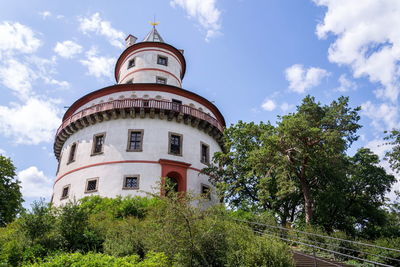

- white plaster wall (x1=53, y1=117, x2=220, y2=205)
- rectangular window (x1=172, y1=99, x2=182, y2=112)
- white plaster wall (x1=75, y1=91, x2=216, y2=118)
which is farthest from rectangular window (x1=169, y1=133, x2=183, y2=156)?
white plaster wall (x1=75, y1=91, x2=216, y2=118)

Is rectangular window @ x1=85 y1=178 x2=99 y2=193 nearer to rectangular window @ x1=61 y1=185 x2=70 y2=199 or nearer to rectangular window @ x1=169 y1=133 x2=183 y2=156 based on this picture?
rectangular window @ x1=61 y1=185 x2=70 y2=199

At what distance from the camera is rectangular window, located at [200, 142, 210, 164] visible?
27580mm

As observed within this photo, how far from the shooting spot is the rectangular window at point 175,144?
25859 mm

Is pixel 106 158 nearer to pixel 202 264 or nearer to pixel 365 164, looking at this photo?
pixel 202 264

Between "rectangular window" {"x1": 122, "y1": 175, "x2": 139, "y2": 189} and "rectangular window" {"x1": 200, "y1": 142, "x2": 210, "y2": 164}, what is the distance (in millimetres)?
6226

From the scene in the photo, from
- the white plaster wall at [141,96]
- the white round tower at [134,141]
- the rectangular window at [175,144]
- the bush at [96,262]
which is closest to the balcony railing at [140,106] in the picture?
the white round tower at [134,141]

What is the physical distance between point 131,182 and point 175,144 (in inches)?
194

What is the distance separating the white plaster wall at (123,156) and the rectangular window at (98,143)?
0.35 m

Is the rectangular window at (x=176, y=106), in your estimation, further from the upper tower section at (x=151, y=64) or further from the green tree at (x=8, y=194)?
the green tree at (x=8, y=194)

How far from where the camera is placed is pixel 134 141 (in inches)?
1006

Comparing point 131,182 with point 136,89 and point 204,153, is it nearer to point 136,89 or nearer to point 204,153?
point 204,153

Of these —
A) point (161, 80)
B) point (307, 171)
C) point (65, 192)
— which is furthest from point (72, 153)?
point (307, 171)

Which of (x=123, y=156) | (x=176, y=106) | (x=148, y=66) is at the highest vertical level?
(x=148, y=66)

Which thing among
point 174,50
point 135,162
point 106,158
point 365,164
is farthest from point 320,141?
point 174,50
